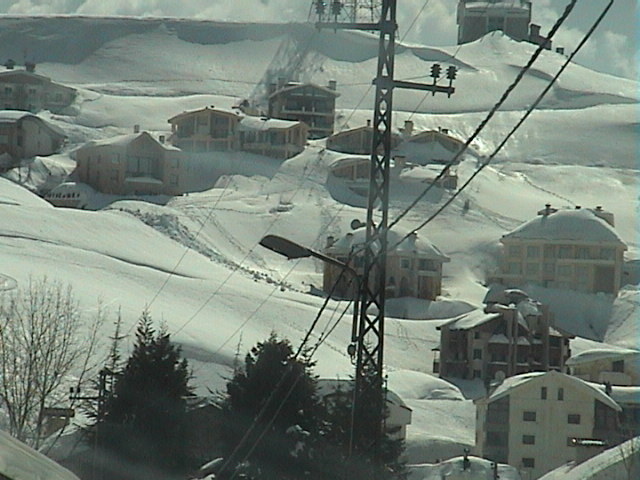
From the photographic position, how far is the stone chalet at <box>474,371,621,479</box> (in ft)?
86.0

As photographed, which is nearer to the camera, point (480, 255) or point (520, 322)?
point (520, 322)

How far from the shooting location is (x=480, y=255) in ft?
178

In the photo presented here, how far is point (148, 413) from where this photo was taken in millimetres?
17766

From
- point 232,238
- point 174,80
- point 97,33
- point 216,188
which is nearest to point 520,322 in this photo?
point 232,238

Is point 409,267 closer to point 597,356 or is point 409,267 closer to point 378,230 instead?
point 597,356

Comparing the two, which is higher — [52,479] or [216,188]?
[52,479]

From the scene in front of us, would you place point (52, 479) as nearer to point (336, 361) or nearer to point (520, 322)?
point (336, 361)

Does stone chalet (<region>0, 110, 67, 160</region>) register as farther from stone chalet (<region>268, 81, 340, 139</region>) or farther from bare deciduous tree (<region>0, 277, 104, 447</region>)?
bare deciduous tree (<region>0, 277, 104, 447</region>)

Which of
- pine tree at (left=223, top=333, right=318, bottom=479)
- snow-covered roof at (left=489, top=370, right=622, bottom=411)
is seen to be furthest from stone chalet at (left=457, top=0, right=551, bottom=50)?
pine tree at (left=223, top=333, right=318, bottom=479)

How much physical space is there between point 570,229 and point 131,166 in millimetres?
17103

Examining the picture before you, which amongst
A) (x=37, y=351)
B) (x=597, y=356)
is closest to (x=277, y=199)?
(x=597, y=356)

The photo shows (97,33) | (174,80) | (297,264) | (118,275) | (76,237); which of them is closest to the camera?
(118,275)

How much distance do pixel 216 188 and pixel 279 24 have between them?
5954 centimetres

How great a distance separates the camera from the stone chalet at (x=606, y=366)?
118 ft
